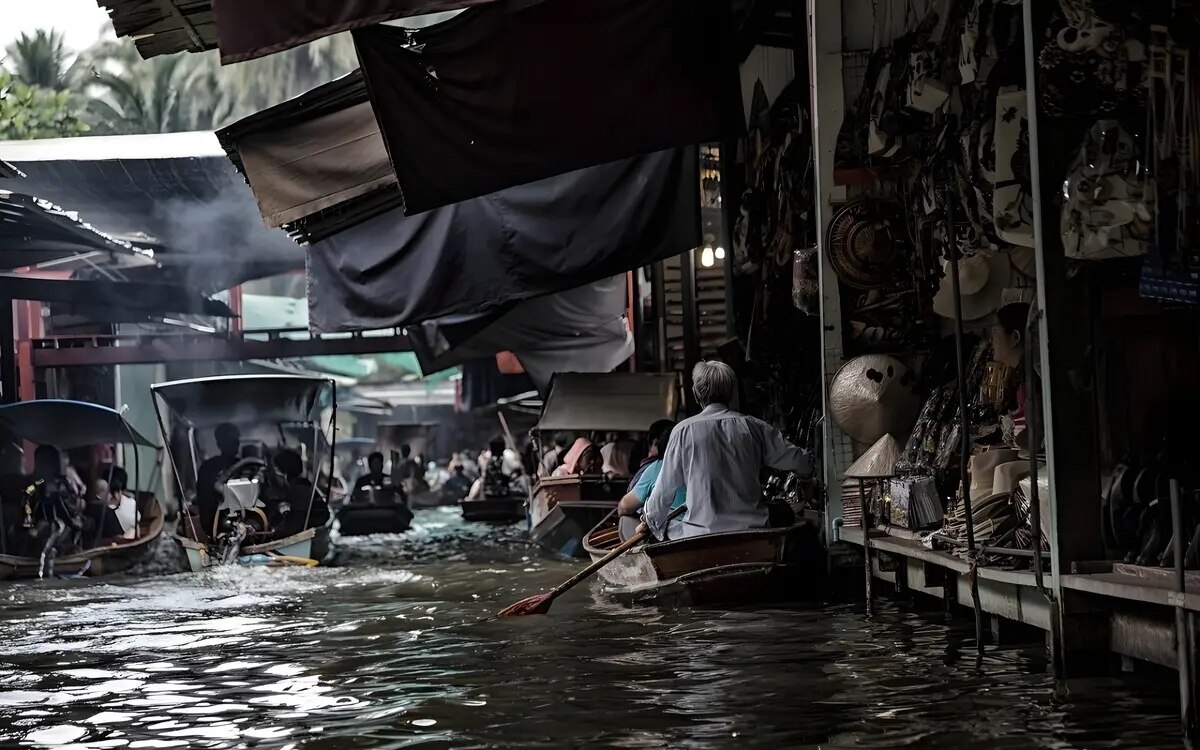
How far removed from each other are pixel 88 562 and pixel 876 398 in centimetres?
1113

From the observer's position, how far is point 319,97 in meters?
10.7

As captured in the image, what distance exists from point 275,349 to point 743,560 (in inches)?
740

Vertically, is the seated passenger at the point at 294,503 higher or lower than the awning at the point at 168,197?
lower

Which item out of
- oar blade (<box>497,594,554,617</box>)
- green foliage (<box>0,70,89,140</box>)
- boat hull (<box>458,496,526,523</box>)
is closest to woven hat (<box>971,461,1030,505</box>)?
oar blade (<box>497,594,554,617</box>)

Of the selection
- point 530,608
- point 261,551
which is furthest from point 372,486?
point 530,608

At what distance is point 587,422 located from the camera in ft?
60.6

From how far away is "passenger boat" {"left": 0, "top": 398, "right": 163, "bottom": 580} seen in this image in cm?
1653

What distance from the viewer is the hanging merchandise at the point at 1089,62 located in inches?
227

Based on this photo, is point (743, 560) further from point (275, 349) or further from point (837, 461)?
point (275, 349)

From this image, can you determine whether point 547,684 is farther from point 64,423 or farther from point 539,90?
point 64,423

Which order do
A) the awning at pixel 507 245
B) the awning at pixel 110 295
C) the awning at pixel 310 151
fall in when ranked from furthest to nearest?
the awning at pixel 110 295
the awning at pixel 507 245
the awning at pixel 310 151

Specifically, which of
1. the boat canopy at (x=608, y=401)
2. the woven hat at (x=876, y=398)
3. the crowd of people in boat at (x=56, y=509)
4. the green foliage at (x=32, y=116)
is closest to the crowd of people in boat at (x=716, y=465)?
the woven hat at (x=876, y=398)

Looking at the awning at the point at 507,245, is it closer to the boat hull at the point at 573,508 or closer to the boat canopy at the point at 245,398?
the boat hull at the point at 573,508

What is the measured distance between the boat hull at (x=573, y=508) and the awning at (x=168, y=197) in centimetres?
484
